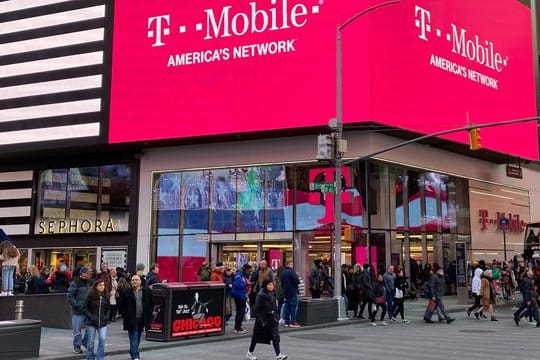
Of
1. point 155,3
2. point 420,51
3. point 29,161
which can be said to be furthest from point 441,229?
point 29,161

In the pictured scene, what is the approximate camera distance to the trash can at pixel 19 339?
11.8 m

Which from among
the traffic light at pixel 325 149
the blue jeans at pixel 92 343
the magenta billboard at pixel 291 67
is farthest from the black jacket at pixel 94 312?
the magenta billboard at pixel 291 67

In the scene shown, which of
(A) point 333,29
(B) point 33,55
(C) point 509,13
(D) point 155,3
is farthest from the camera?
(C) point 509,13

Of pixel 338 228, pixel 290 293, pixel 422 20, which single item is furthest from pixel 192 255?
pixel 422 20

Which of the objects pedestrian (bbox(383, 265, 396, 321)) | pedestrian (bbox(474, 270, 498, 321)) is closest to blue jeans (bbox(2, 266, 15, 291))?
pedestrian (bbox(383, 265, 396, 321))

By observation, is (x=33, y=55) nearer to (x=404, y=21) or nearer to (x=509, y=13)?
(x=404, y=21)

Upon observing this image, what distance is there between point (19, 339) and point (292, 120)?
1700 centimetres

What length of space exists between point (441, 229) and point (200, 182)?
1298 centimetres

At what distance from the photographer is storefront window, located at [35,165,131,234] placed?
3297 cm

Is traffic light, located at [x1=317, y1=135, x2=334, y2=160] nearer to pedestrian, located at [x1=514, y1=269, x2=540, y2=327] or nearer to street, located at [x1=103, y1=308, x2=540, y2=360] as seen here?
street, located at [x1=103, y1=308, x2=540, y2=360]

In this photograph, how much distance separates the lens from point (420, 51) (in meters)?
28.4

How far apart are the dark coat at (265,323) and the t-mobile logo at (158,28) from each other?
2105cm

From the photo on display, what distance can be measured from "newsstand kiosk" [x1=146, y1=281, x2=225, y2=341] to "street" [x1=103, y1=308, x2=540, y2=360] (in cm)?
70

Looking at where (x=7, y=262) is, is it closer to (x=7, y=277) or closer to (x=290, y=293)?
(x=7, y=277)
